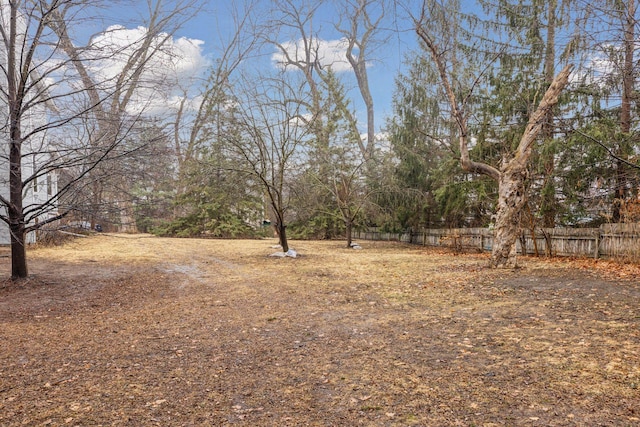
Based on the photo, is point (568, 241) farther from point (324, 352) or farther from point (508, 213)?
point (324, 352)

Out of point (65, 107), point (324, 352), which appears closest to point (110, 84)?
point (65, 107)

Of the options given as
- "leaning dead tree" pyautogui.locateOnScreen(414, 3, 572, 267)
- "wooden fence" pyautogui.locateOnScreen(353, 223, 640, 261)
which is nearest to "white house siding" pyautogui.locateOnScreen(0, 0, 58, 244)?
"leaning dead tree" pyautogui.locateOnScreen(414, 3, 572, 267)

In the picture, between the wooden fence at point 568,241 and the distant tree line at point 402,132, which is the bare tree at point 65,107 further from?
the wooden fence at point 568,241

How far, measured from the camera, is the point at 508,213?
26.0 ft

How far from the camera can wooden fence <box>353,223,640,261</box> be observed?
8.68 m

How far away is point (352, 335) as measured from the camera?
4082 mm

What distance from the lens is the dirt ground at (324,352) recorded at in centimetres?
246

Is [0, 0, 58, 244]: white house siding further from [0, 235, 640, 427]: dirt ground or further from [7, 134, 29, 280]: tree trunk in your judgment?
[0, 235, 640, 427]: dirt ground

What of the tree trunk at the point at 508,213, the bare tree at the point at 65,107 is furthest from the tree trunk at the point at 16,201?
the tree trunk at the point at 508,213

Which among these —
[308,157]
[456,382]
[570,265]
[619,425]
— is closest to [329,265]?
[570,265]

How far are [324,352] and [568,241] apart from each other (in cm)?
928

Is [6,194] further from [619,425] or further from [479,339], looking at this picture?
[619,425]

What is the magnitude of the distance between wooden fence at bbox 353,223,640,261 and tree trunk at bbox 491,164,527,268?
266 cm

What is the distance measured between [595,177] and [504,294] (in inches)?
242
